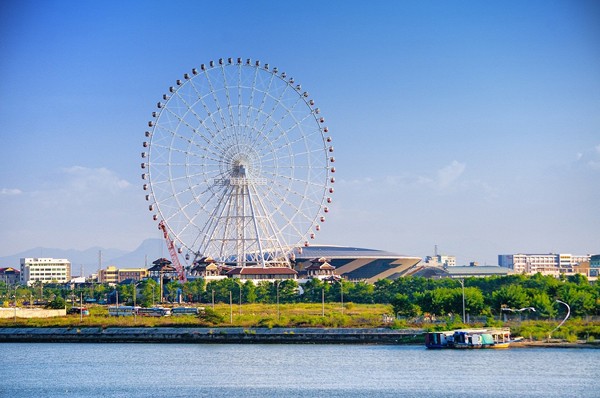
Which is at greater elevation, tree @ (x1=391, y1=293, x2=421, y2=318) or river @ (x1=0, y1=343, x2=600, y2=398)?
tree @ (x1=391, y1=293, x2=421, y2=318)

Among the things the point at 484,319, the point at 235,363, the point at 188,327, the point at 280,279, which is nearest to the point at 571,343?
the point at 484,319

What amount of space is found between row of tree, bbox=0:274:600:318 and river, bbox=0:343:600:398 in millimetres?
15584

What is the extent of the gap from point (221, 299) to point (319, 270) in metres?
26.9

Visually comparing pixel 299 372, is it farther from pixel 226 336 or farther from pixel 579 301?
pixel 579 301

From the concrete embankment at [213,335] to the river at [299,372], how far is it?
3067 mm

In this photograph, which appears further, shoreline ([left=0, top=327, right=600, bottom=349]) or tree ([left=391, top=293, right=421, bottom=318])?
tree ([left=391, top=293, right=421, bottom=318])

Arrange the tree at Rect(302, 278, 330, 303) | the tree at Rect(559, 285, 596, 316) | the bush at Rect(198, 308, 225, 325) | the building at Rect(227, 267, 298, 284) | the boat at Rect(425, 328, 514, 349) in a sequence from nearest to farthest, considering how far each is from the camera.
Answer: the boat at Rect(425, 328, 514, 349)
the tree at Rect(559, 285, 596, 316)
the bush at Rect(198, 308, 225, 325)
the tree at Rect(302, 278, 330, 303)
the building at Rect(227, 267, 298, 284)

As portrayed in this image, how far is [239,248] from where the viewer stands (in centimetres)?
14900

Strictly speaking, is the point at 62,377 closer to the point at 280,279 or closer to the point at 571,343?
the point at 571,343

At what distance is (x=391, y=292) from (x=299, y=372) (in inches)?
2847

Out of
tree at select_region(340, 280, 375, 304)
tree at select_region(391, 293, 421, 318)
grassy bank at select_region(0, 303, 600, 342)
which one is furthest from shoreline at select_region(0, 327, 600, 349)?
tree at select_region(340, 280, 375, 304)

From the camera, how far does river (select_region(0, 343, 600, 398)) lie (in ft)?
220

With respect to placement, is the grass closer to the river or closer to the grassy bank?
the grassy bank

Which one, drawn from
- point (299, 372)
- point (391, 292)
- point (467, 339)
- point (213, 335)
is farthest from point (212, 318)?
point (391, 292)
